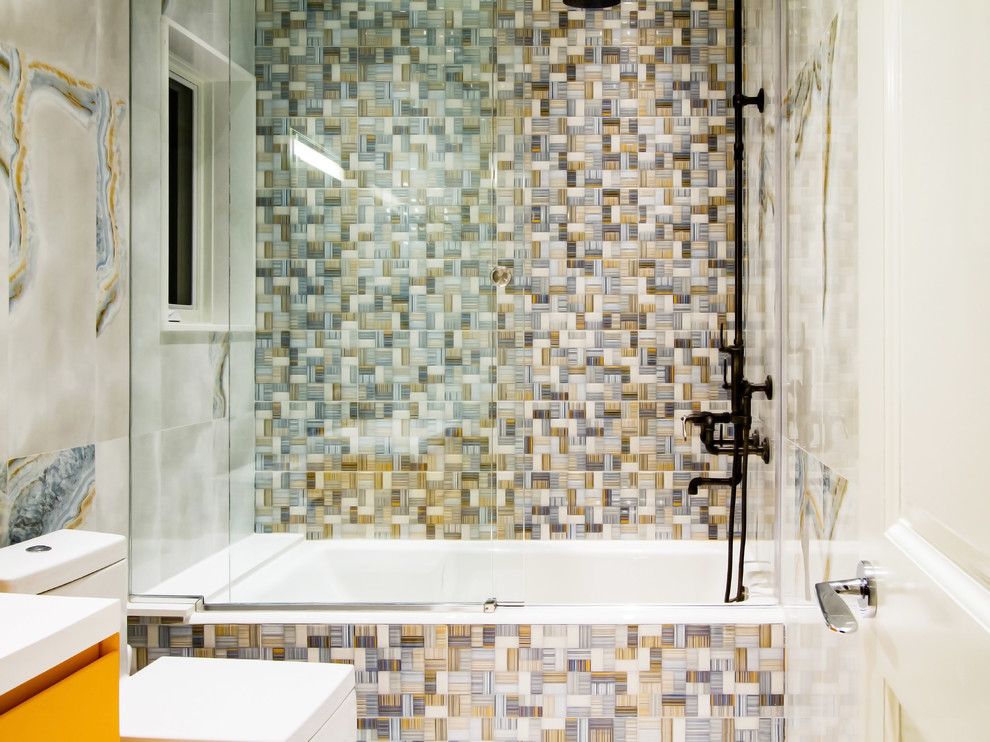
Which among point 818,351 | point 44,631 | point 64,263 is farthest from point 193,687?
point 818,351

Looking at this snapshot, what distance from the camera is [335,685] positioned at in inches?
62.3

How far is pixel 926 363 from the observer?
2.39 feet

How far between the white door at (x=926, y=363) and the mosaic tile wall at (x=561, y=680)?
0.98 metres

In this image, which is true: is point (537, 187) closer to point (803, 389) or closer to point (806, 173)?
point (806, 173)

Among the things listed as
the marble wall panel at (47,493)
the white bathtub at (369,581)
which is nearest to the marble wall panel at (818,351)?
the white bathtub at (369,581)

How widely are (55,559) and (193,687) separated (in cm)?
40

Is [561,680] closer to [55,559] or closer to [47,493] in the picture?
[55,559]

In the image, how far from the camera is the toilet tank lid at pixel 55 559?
1.46 m

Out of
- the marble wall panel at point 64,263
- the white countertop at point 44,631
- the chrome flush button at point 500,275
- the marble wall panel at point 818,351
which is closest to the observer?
the white countertop at point 44,631

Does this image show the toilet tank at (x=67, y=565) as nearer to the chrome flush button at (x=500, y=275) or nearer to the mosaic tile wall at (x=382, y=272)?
the mosaic tile wall at (x=382, y=272)

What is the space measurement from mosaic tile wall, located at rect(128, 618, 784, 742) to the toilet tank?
1.54 feet

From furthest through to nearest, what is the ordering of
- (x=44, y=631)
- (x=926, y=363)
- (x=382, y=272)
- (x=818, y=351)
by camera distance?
(x=382, y=272) < (x=818, y=351) < (x=44, y=631) < (x=926, y=363)

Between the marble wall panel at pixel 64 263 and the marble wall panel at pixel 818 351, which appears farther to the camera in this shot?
the marble wall panel at pixel 64 263

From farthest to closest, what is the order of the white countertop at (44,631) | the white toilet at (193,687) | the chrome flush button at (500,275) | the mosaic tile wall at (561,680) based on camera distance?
the chrome flush button at (500,275), the mosaic tile wall at (561,680), the white toilet at (193,687), the white countertop at (44,631)
